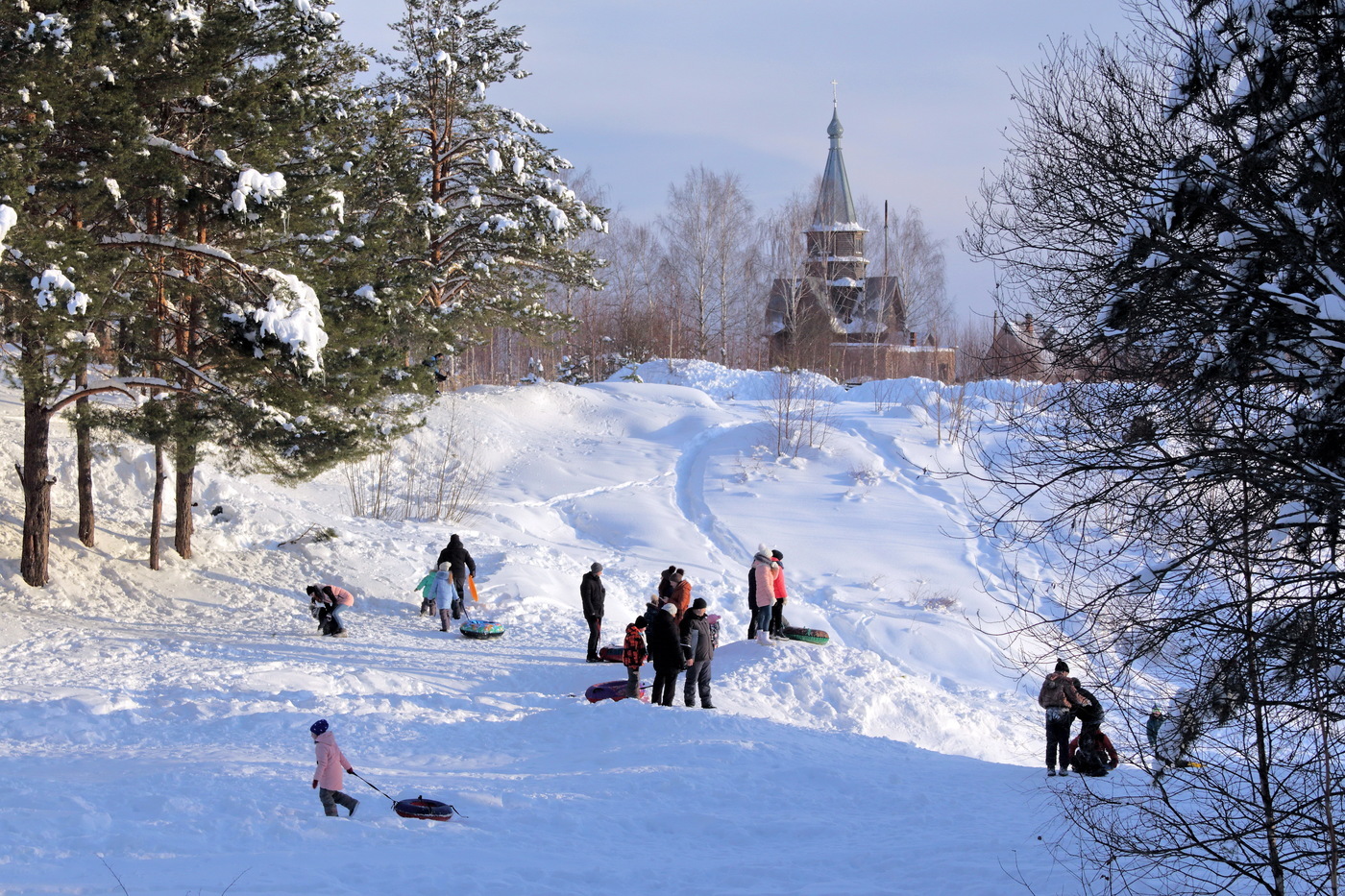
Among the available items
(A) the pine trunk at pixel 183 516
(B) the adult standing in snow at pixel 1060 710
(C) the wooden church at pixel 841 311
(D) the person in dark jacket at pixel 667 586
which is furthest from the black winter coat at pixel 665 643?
(C) the wooden church at pixel 841 311

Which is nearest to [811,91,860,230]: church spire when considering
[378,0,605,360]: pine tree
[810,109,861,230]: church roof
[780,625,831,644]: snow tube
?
[810,109,861,230]: church roof

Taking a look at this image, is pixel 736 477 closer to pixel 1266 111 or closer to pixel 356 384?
pixel 356 384

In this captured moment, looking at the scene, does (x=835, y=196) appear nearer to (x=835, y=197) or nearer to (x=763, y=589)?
(x=835, y=197)

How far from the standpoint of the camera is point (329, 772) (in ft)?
27.5

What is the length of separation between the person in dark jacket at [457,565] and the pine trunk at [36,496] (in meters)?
5.71

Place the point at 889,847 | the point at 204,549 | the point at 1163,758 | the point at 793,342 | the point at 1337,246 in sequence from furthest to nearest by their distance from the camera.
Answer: the point at 793,342 < the point at 204,549 < the point at 889,847 < the point at 1163,758 < the point at 1337,246

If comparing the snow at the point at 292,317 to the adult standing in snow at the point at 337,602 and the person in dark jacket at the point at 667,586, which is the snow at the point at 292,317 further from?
the person in dark jacket at the point at 667,586

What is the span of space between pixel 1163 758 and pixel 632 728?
6.28 metres

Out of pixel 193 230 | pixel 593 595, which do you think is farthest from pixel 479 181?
pixel 593 595

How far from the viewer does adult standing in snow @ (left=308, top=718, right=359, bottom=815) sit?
8383 millimetres

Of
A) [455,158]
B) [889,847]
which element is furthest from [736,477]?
[889,847]

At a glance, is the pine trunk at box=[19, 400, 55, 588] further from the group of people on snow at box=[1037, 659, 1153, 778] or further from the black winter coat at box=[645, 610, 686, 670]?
the group of people on snow at box=[1037, 659, 1153, 778]

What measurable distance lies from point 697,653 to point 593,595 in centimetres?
253

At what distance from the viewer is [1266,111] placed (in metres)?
6.15
